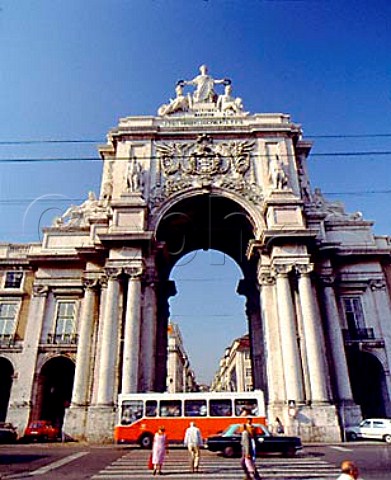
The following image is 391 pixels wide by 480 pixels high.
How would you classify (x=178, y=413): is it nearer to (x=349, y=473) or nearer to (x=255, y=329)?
(x=255, y=329)

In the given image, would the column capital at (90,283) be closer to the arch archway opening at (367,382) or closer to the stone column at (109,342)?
the stone column at (109,342)

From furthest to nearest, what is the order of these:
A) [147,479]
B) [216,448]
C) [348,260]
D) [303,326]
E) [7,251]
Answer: [7,251] → [348,260] → [303,326] → [216,448] → [147,479]

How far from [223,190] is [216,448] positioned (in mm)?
20700

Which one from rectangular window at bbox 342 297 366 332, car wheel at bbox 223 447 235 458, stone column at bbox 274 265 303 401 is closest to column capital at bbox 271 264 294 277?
stone column at bbox 274 265 303 401

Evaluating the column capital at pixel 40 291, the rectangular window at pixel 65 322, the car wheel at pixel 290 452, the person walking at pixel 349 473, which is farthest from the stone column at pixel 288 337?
the person walking at pixel 349 473

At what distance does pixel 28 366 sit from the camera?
31391mm

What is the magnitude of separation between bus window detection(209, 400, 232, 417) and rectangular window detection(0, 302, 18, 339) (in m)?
17.8

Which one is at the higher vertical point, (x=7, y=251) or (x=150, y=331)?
(x=7, y=251)

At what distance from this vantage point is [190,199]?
112 feet

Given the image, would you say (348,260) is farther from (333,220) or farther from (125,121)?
(125,121)

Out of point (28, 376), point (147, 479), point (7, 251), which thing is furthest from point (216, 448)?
point (7, 251)

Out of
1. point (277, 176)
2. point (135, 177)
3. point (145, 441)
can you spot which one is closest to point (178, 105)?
point (135, 177)

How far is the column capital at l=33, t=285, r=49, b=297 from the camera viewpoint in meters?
33.4

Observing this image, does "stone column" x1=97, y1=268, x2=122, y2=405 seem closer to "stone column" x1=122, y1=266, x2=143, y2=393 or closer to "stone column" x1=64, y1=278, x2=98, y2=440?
"stone column" x1=122, y1=266, x2=143, y2=393
